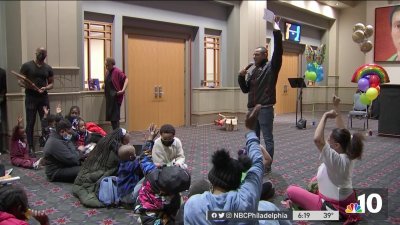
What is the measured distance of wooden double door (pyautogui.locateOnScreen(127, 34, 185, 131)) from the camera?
820cm

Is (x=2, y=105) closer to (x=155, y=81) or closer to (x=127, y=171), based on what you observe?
(x=155, y=81)

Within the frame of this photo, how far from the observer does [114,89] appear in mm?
7051

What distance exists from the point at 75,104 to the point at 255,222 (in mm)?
5428

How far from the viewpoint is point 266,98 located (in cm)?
445

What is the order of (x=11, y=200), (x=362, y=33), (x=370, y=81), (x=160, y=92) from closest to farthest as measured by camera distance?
(x=11, y=200), (x=160, y=92), (x=370, y=81), (x=362, y=33)

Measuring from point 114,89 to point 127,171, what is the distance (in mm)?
3712

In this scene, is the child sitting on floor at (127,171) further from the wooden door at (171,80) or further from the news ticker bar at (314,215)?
the wooden door at (171,80)

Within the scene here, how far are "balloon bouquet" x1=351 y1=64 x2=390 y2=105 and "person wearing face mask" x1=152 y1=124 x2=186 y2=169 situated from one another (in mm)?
6238

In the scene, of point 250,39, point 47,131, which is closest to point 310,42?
point 250,39

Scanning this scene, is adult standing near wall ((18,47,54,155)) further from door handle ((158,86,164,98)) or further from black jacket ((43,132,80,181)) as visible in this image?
door handle ((158,86,164,98))

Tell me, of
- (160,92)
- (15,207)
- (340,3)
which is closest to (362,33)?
(340,3)

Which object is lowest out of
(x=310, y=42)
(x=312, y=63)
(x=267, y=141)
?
(x=267, y=141)

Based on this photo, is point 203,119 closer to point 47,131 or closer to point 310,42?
point 47,131

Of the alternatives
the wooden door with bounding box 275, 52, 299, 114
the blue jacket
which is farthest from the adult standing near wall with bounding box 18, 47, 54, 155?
the wooden door with bounding box 275, 52, 299, 114
